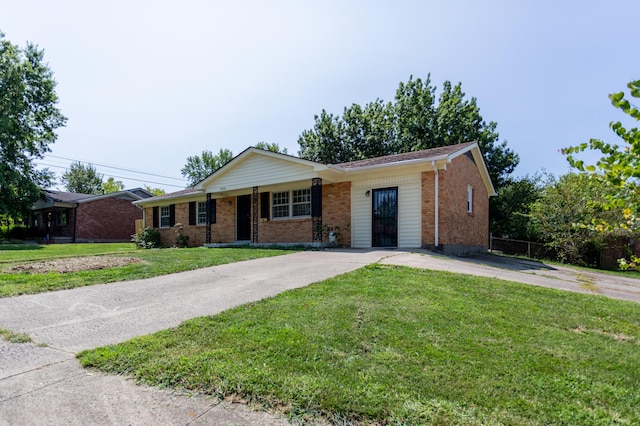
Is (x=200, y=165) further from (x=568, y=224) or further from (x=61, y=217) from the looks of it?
(x=568, y=224)

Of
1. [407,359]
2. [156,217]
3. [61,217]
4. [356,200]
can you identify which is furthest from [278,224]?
[61,217]

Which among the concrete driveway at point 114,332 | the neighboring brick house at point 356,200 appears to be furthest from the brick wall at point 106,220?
the concrete driveway at point 114,332

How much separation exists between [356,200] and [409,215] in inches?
84.5

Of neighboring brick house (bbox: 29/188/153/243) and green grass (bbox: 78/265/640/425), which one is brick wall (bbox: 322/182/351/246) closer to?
green grass (bbox: 78/265/640/425)

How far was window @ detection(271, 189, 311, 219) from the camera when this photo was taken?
1491 centimetres

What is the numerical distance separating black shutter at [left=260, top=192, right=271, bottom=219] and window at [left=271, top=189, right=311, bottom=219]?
0.22 metres

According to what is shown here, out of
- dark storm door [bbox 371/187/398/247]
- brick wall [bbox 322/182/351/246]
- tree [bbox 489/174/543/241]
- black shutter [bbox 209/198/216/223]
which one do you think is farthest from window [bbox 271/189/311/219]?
tree [bbox 489/174/543/241]

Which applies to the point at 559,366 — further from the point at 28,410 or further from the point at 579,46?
the point at 579,46

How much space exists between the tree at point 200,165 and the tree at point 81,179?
12401 millimetres

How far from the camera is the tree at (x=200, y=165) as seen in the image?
5234 cm

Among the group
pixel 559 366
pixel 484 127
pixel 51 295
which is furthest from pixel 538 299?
pixel 484 127

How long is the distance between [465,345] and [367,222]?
993cm

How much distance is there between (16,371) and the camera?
3010 millimetres

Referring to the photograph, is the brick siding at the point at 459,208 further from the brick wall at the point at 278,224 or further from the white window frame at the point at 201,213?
the white window frame at the point at 201,213
